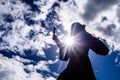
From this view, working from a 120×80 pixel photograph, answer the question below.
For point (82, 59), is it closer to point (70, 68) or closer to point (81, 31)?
point (70, 68)

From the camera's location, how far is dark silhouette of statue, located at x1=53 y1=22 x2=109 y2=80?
18.6ft

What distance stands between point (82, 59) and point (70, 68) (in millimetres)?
465

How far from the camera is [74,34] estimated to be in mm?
6180

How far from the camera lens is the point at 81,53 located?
6117mm

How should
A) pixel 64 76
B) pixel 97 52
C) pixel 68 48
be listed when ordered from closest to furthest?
pixel 97 52 < pixel 64 76 < pixel 68 48

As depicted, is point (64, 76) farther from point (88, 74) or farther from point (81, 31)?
point (81, 31)

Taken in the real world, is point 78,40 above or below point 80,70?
above

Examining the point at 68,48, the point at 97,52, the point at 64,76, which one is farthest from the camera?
the point at 68,48

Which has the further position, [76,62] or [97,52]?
[76,62]

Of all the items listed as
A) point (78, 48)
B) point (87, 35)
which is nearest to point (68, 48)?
point (78, 48)

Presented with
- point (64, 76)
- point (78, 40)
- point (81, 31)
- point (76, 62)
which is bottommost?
point (64, 76)

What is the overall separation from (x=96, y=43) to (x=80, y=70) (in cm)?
95

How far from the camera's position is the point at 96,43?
5.63 metres

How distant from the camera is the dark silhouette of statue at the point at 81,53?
5.66 metres
